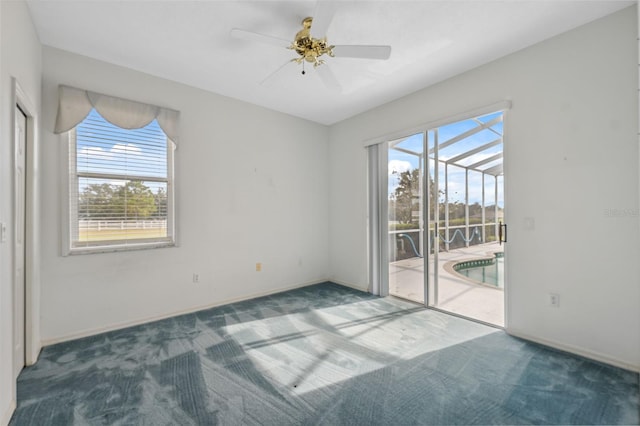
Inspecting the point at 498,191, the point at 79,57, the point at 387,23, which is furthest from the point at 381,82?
the point at 79,57

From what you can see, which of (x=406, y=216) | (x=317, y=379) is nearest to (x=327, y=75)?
(x=406, y=216)

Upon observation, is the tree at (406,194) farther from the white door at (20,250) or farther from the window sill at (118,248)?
the white door at (20,250)

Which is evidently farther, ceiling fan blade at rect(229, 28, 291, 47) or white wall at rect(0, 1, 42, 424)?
ceiling fan blade at rect(229, 28, 291, 47)

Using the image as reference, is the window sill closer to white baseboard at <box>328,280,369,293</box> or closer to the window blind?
the window blind

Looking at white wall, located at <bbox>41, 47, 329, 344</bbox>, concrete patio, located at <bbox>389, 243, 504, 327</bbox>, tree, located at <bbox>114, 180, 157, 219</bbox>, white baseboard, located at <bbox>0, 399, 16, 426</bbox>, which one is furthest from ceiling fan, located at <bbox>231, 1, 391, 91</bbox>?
white baseboard, located at <bbox>0, 399, 16, 426</bbox>

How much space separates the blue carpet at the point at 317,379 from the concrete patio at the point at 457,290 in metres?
0.36

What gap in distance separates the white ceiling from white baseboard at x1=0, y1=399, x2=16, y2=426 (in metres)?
2.89

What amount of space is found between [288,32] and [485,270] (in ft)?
11.2

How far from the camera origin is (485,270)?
3.37m

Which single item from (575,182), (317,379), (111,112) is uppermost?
(111,112)

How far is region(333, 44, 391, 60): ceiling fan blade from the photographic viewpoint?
2232mm

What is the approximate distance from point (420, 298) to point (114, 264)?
12.3 feet

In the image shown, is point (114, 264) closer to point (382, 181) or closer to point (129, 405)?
point (129, 405)

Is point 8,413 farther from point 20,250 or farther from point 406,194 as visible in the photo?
point 406,194
